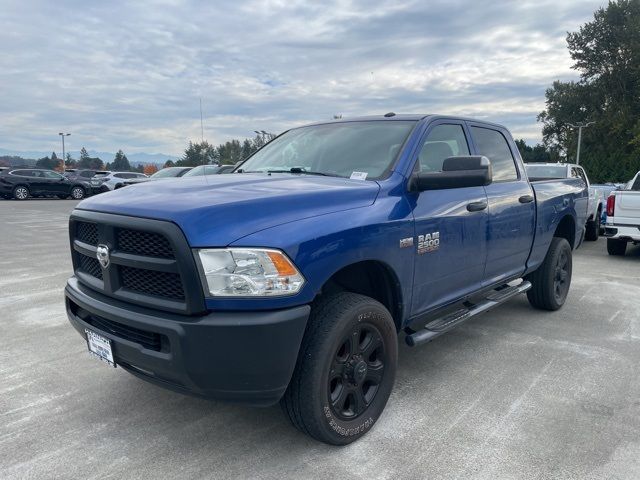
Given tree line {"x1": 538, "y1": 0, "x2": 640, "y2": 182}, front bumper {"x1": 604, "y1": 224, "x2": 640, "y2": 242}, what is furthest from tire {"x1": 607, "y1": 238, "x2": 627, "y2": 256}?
tree line {"x1": 538, "y1": 0, "x2": 640, "y2": 182}

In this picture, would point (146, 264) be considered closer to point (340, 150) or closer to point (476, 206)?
point (340, 150)

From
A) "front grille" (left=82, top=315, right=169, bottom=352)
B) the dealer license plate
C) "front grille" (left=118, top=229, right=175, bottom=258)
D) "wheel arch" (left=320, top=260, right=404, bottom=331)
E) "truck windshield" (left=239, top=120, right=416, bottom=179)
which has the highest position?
"truck windshield" (left=239, top=120, right=416, bottom=179)

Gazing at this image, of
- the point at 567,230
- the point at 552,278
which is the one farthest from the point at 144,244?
A: the point at 567,230

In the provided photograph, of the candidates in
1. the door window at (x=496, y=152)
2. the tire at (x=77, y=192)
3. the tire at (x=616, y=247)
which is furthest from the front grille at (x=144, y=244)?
the tire at (x=77, y=192)

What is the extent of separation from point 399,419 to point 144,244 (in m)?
1.81

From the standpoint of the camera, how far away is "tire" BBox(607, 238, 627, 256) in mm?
9422

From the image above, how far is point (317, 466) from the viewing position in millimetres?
2615

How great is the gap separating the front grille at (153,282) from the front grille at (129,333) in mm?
193

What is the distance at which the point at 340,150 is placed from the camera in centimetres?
366

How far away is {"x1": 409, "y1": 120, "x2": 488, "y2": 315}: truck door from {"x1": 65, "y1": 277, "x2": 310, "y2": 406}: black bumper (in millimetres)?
1118

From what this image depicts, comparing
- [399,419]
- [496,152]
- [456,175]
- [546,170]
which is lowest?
[399,419]

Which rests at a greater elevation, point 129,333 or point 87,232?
point 87,232

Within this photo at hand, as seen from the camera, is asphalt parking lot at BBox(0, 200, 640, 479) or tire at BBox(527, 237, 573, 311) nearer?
asphalt parking lot at BBox(0, 200, 640, 479)

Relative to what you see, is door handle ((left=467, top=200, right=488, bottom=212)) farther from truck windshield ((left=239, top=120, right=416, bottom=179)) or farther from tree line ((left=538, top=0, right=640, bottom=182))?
tree line ((left=538, top=0, right=640, bottom=182))
